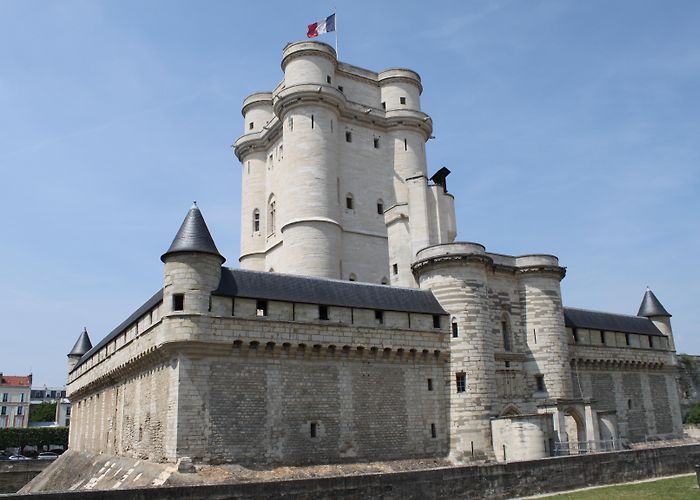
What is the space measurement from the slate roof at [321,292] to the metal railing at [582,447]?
7.23 metres

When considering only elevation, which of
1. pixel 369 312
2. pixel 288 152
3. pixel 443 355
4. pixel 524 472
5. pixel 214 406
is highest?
pixel 288 152

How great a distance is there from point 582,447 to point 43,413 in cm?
7307

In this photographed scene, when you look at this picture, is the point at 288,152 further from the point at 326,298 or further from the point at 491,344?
the point at 491,344

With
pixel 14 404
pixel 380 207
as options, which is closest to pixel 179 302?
pixel 380 207

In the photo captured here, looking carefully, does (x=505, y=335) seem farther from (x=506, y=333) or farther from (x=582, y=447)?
(x=582, y=447)

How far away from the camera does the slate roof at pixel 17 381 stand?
77175 mm

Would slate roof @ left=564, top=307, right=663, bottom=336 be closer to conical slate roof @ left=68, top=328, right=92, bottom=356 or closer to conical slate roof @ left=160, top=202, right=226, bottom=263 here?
conical slate roof @ left=160, top=202, right=226, bottom=263

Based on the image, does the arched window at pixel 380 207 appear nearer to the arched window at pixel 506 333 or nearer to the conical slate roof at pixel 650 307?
the arched window at pixel 506 333

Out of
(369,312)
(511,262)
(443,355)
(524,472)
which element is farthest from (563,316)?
(524,472)

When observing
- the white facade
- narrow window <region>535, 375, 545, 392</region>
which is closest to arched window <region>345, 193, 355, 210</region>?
narrow window <region>535, 375, 545, 392</region>

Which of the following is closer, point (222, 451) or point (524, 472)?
point (524, 472)

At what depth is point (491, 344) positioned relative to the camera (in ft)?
82.5

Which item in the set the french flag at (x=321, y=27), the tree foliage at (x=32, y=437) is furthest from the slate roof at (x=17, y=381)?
the french flag at (x=321, y=27)

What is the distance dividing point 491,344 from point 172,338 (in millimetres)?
12929
